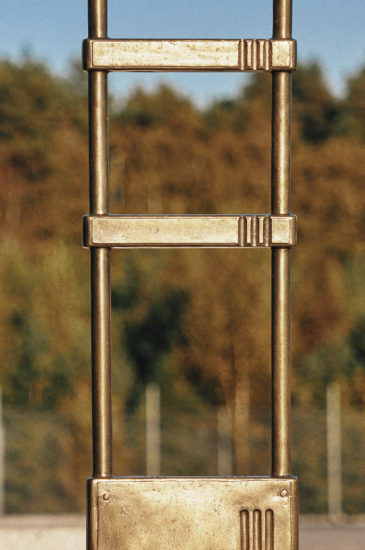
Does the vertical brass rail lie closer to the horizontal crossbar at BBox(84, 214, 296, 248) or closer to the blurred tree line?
the horizontal crossbar at BBox(84, 214, 296, 248)

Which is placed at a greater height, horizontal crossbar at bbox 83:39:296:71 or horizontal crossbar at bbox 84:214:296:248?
horizontal crossbar at bbox 83:39:296:71

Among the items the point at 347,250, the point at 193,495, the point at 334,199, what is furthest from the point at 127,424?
the point at 334,199

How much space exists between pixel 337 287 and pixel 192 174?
32.6 ft

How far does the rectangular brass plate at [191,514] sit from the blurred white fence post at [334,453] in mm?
9217

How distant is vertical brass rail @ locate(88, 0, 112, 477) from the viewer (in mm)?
2227

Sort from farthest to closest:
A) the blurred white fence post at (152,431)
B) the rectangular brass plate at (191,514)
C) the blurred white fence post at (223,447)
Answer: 1. the blurred white fence post at (223,447)
2. the blurred white fence post at (152,431)
3. the rectangular brass plate at (191,514)

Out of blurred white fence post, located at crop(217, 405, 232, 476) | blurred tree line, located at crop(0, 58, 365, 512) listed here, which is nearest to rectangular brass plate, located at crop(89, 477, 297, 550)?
blurred tree line, located at crop(0, 58, 365, 512)

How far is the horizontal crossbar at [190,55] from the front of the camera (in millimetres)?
2244

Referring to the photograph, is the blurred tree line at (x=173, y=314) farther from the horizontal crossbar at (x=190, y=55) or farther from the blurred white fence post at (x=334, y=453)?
the horizontal crossbar at (x=190, y=55)

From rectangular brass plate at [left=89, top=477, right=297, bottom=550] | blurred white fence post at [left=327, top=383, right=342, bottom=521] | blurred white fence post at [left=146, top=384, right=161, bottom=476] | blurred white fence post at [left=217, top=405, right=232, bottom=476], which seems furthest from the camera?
blurred white fence post at [left=217, top=405, right=232, bottom=476]

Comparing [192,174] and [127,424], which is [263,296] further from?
[192,174]

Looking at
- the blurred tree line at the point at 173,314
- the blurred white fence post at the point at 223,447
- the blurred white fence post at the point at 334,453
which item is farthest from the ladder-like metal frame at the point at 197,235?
the blurred white fence post at the point at 223,447

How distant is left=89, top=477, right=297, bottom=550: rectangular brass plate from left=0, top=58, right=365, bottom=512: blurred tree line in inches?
378

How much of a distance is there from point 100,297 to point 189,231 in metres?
0.25
